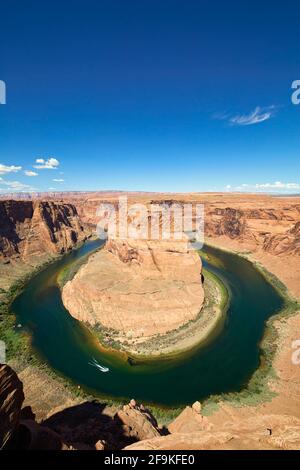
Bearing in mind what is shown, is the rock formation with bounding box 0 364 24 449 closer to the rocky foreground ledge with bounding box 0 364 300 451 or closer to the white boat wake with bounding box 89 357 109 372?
the rocky foreground ledge with bounding box 0 364 300 451

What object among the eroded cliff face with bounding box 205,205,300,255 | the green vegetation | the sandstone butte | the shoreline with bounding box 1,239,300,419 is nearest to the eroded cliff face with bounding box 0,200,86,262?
the shoreline with bounding box 1,239,300,419

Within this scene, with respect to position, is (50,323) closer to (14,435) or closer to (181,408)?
(181,408)

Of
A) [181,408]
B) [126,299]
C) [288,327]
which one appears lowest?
[181,408]

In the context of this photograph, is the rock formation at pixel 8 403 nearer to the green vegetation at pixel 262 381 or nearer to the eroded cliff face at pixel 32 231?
the green vegetation at pixel 262 381

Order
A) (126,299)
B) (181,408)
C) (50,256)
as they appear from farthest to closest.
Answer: (50,256)
(126,299)
(181,408)

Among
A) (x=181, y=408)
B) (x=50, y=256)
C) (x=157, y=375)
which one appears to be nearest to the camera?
(x=181, y=408)

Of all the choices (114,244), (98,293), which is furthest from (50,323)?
(114,244)

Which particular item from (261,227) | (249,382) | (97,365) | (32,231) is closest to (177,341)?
(249,382)

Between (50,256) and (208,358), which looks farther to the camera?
(50,256)
